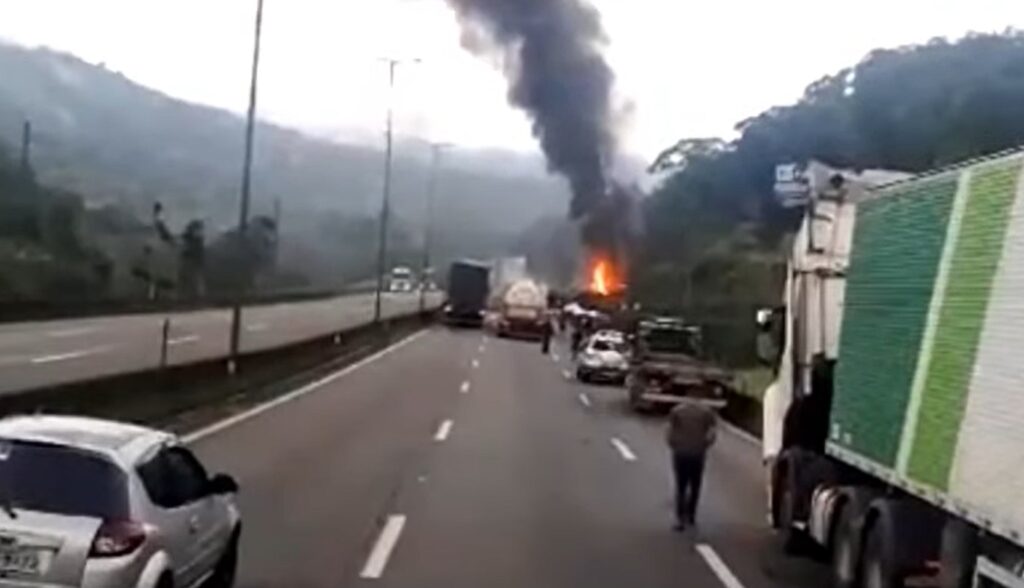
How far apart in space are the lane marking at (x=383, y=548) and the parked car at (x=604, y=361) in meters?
33.2

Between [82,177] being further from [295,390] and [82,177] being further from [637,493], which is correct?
[637,493]

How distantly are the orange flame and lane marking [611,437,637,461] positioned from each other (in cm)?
5622

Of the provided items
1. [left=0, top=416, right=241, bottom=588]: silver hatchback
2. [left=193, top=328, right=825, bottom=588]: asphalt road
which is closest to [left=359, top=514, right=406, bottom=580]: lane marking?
[left=193, top=328, right=825, bottom=588]: asphalt road

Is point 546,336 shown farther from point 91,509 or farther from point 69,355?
point 91,509

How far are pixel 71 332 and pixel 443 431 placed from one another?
91.1ft

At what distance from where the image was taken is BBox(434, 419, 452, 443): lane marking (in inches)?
1251

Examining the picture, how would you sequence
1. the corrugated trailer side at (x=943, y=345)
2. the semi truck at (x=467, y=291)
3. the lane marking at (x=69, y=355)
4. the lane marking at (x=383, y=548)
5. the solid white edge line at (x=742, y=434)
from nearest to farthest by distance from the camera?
the corrugated trailer side at (x=943, y=345) → the lane marking at (x=383, y=548) → the solid white edge line at (x=742, y=434) → the lane marking at (x=69, y=355) → the semi truck at (x=467, y=291)

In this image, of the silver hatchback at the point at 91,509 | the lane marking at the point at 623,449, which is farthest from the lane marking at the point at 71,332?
the silver hatchback at the point at 91,509

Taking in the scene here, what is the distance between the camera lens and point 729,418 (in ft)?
136

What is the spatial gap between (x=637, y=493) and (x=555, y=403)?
19.4 metres

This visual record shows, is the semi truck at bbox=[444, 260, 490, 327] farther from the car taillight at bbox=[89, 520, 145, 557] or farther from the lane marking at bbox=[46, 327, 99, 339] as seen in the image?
the car taillight at bbox=[89, 520, 145, 557]

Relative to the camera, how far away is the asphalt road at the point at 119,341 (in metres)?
39.2

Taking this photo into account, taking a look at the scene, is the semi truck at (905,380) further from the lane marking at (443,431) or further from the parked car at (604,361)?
the parked car at (604,361)

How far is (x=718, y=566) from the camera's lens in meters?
17.0
